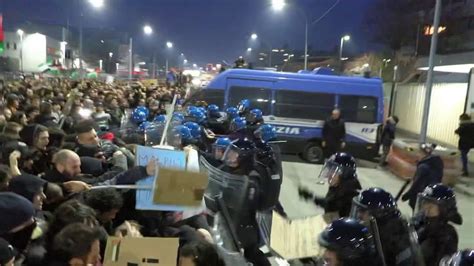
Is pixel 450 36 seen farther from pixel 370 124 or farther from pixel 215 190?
pixel 215 190

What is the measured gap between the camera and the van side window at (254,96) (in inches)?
587

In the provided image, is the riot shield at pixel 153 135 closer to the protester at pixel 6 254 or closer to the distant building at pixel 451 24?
the protester at pixel 6 254

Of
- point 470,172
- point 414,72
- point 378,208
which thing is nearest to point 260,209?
point 378,208

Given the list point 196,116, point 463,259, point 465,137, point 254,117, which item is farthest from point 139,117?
point 465,137

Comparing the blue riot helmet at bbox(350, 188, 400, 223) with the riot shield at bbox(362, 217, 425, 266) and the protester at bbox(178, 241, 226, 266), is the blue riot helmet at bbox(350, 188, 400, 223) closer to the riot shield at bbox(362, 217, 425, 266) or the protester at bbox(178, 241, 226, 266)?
the riot shield at bbox(362, 217, 425, 266)

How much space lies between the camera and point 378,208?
12.6 feet

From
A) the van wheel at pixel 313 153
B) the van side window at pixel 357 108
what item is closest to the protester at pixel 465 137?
the van side window at pixel 357 108

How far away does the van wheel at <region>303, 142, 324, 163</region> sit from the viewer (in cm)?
1486

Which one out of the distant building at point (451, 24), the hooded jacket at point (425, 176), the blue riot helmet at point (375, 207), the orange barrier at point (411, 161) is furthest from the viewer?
the distant building at point (451, 24)

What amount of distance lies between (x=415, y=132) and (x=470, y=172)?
10.8m

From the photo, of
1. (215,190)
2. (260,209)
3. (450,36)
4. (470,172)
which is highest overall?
(450,36)

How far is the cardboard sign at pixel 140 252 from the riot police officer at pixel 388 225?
142 centimetres

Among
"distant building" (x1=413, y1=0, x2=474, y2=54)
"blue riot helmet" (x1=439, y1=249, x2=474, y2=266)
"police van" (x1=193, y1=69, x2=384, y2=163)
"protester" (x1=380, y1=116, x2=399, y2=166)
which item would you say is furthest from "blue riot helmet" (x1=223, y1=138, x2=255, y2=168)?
"distant building" (x1=413, y1=0, x2=474, y2=54)

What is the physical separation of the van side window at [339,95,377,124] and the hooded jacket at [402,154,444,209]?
23.7 feet
